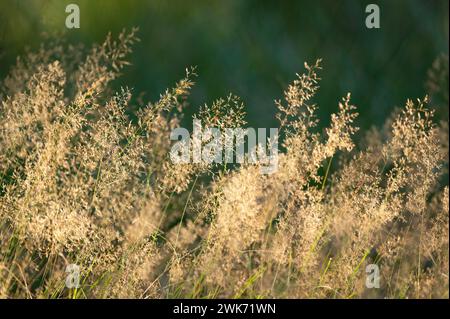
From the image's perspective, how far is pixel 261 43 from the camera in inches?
158

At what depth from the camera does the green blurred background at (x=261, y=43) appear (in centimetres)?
385

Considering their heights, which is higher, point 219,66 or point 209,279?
point 219,66

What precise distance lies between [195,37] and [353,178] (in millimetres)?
1554

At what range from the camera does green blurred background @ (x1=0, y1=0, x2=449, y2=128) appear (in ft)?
12.6

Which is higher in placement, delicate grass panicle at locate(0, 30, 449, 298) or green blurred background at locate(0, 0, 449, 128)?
green blurred background at locate(0, 0, 449, 128)

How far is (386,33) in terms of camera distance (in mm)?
4188

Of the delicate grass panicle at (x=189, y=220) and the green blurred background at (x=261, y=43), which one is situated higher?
the green blurred background at (x=261, y=43)

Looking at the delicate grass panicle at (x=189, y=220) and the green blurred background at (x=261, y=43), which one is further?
the green blurred background at (x=261, y=43)

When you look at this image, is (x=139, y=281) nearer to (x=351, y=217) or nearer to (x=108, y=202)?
(x=108, y=202)

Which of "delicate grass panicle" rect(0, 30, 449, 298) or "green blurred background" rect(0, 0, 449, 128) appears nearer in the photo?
"delicate grass panicle" rect(0, 30, 449, 298)

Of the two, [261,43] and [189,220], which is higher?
[261,43]

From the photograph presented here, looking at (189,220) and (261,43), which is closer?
(189,220)
